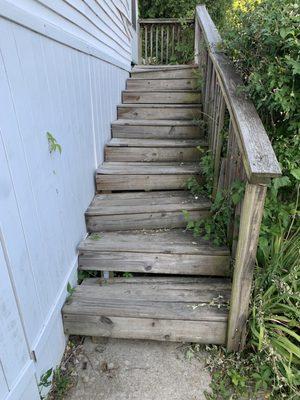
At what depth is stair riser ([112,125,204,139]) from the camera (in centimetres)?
316

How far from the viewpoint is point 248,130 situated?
1.52 meters

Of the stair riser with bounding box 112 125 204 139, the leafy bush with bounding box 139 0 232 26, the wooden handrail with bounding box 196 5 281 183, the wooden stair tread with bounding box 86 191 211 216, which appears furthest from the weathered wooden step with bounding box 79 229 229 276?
the leafy bush with bounding box 139 0 232 26

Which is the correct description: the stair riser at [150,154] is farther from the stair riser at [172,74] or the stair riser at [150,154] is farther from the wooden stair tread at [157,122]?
the stair riser at [172,74]

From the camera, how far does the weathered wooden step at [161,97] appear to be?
3652 millimetres

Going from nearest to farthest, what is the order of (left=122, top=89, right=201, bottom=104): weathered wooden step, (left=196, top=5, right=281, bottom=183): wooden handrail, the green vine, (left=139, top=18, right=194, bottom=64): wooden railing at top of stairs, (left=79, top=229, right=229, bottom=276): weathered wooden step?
(left=196, top=5, right=281, bottom=183): wooden handrail → the green vine → (left=79, top=229, right=229, bottom=276): weathered wooden step → (left=122, top=89, right=201, bottom=104): weathered wooden step → (left=139, top=18, right=194, bottom=64): wooden railing at top of stairs

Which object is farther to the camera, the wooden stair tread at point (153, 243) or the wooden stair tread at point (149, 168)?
the wooden stair tread at point (149, 168)

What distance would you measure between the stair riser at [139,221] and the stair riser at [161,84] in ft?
6.55

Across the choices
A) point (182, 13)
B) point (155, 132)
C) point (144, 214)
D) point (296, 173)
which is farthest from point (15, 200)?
point (182, 13)

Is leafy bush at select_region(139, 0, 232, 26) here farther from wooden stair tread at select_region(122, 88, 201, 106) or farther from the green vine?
the green vine

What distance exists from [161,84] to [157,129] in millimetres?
1078

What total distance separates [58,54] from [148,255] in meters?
1.31

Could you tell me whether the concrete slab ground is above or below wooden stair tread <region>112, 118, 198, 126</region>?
below

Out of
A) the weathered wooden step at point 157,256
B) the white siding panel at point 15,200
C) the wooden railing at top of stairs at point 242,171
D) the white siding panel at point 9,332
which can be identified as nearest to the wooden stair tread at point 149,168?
the wooden railing at top of stairs at point 242,171

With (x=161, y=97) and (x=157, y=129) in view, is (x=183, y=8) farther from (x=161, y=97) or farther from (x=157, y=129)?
(x=157, y=129)
